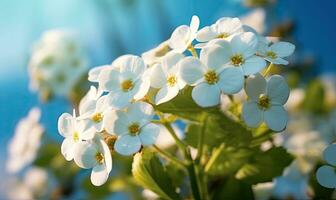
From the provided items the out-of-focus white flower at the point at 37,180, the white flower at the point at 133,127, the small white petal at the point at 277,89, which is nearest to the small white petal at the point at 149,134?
the white flower at the point at 133,127

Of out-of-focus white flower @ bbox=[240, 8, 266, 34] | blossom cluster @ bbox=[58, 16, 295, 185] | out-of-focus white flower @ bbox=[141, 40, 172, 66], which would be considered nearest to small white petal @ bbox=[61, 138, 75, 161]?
blossom cluster @ bbox=[58, 16, 295, 185]

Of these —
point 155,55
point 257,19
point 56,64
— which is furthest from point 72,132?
point 257,19

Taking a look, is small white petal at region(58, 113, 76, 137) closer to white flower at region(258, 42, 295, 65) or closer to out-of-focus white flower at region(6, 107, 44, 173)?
white flower at region(258, 42, 295, 65)

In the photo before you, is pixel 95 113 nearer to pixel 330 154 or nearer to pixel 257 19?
pixel 330 154

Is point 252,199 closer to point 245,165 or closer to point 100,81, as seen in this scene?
point 245,165

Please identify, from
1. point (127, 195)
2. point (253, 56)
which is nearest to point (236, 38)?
point (253, 56)

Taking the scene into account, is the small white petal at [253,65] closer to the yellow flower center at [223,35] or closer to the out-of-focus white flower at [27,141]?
the yellow flower center at [223,35]
